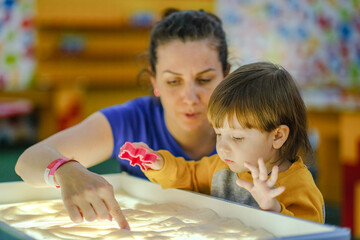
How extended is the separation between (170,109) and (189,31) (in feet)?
0.75

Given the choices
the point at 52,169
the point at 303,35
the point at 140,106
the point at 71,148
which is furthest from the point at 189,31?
the point at 303,35

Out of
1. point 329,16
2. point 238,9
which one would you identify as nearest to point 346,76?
point 329,16

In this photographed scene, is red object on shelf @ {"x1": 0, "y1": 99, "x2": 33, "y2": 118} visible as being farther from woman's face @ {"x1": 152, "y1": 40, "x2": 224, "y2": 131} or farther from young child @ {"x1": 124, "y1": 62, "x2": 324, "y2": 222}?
young child @ {"x1": 124, "y1": 62, "x2": 324, "y2": 222}

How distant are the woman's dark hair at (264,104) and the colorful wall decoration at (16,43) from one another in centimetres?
423

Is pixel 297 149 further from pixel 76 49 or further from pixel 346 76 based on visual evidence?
pixel 346 76

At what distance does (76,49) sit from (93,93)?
0.44 m

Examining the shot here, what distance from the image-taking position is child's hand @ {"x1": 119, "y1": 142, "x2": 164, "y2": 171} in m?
1.19

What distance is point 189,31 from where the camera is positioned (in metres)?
1.59

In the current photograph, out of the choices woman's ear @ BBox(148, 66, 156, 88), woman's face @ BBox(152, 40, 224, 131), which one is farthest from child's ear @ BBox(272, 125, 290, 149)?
woman's ear @ BBox(148, 66, 156, 88)

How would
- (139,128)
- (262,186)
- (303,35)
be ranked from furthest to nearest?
(303,35) → (139,128) → (262,186)

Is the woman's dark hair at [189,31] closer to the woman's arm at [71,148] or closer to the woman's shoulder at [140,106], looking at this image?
the woman's shoulder at [140,106]

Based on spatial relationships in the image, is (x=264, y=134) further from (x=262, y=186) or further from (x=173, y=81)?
(x=173, y=81)

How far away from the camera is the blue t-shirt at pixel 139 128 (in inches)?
64.8

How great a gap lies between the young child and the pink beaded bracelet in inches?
8.2
